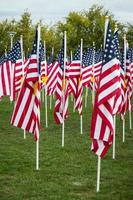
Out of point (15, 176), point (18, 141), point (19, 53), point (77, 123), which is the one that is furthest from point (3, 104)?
point (15, 176)

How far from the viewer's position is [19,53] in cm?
1961

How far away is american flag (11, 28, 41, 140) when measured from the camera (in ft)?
40.7

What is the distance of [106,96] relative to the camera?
34.4 ft

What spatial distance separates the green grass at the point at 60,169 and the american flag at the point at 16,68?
1670 millimetres

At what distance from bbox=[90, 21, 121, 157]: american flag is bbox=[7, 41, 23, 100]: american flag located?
8725 millimetres

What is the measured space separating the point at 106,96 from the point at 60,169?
127 inches

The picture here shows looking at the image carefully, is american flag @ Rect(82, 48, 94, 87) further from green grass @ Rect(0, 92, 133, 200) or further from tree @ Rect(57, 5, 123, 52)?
tree @ Rect(57, 5, 123, 52)

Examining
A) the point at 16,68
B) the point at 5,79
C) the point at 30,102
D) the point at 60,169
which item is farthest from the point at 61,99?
the point at 30,102

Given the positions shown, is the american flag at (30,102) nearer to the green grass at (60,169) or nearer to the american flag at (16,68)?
the green grass at (60,169)

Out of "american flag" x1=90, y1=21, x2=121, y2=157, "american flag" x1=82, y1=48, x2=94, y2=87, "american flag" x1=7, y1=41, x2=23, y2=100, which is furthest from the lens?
"american flag" x1=82, y1=48, x2=94, y2=87

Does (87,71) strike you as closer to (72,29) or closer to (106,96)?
(106,96)

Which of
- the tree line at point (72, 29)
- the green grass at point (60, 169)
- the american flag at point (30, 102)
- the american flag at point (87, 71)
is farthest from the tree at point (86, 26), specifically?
the american flag at point (30, 102)

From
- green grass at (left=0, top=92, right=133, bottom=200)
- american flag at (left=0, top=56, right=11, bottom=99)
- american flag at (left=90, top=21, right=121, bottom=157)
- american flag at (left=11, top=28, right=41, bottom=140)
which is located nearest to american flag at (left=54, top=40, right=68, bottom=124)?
green grass at (left=0, top=92, right=133, bottom=200)

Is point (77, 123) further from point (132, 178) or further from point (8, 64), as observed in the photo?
point (132, 178)
